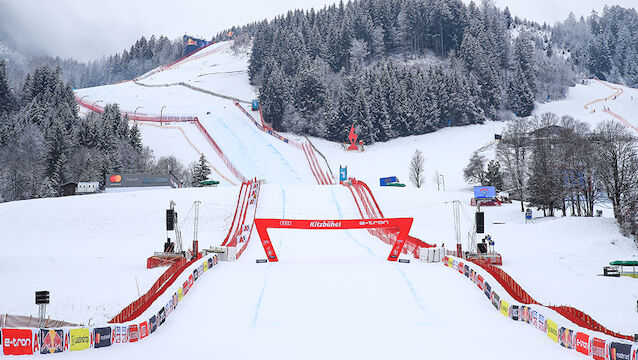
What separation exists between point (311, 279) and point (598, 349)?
30.8 feet

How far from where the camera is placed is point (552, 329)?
1095 cm

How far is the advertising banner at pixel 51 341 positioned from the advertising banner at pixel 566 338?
9694 millimetres

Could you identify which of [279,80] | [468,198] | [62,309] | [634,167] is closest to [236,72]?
[279,80]

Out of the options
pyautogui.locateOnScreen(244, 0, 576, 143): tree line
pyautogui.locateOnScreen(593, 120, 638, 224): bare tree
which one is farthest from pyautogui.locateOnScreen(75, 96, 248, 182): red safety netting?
pyautogui.locateOnScreen(593, 120, 638, 224): bare tree

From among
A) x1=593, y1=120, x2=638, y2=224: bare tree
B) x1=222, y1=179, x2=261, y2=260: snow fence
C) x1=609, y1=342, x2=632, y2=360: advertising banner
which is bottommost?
x1=609, y1=342, x2=632, y2=360: advertising banner

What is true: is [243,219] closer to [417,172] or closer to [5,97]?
[417,172]

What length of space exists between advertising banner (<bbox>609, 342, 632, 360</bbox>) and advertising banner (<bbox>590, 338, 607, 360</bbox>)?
160 millimetres

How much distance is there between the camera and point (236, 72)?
118500 mm

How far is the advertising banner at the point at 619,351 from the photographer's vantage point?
28.3 feet

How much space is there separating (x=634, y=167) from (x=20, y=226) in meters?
37.5

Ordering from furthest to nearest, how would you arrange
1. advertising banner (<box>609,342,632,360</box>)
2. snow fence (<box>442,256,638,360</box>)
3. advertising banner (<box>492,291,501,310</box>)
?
advertising banner (<box>492,291,501,310</box>) < snow fence (<box>442,256,638,360</box>) < advertising banner (<box>609,342,632,360</box>)

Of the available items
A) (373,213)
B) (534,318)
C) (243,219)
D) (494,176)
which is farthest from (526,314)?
(494,176)

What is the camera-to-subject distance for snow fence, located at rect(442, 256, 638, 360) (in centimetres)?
879

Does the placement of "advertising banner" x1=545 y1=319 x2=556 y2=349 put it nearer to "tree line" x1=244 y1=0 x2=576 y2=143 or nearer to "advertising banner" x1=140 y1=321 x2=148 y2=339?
"advertising banner" x1=140 y1=321 x2=148 y2=339
